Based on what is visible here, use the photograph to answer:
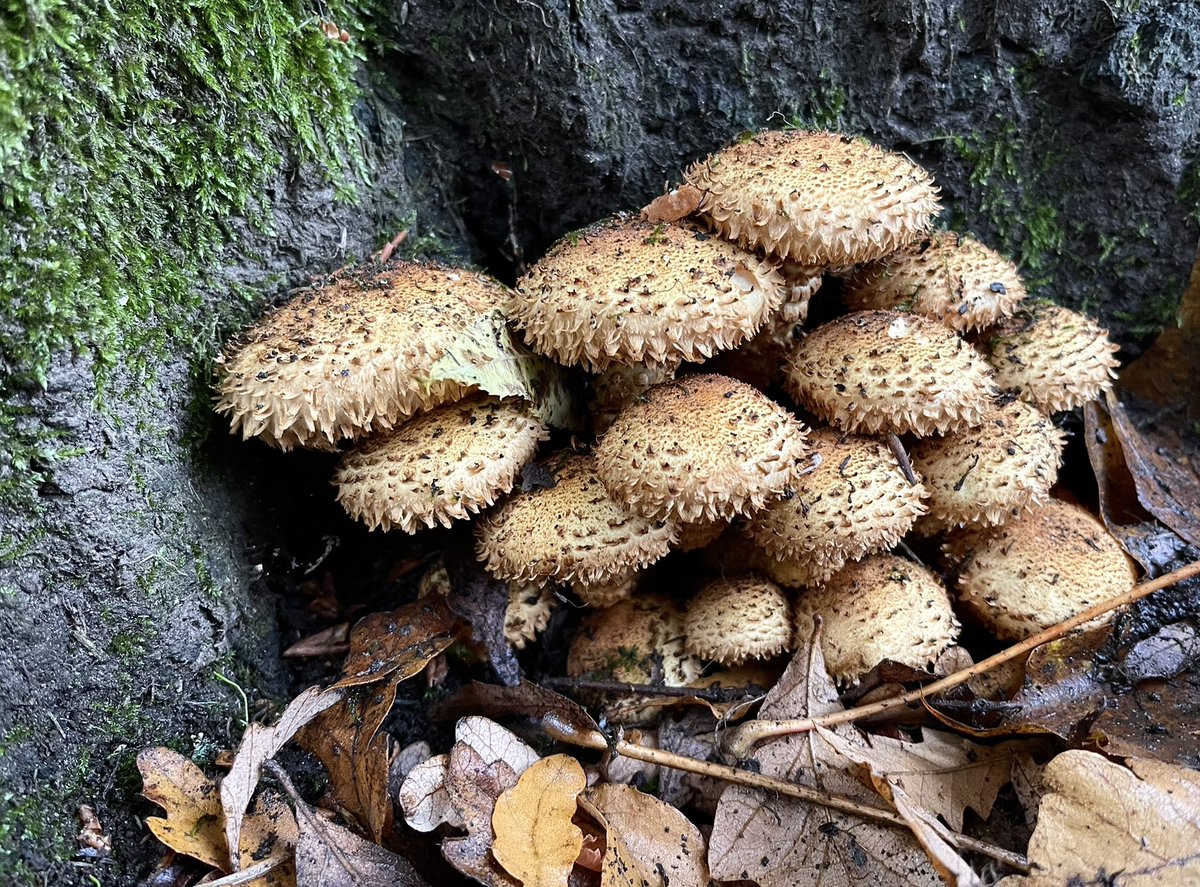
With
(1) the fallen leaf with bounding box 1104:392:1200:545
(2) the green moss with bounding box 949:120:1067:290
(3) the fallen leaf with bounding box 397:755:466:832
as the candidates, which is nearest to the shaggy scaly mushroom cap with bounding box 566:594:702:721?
(3) the fallen leaf with bounding box 397:755:466:832

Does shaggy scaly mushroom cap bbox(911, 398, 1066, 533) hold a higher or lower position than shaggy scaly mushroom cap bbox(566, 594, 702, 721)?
higher

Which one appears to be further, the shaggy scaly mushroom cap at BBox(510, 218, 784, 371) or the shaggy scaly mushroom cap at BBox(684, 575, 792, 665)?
the shaggy scaly mushroom cap at BBox(684, 575, 792, 665)

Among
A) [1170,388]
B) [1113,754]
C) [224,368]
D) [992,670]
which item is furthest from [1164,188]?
[224,368]

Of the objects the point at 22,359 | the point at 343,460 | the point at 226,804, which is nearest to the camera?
the point at 22,359

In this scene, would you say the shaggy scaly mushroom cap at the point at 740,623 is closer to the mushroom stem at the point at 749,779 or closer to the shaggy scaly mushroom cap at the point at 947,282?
the mushroom stem at the point at 749,779

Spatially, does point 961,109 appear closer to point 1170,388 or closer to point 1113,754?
point 1170,388

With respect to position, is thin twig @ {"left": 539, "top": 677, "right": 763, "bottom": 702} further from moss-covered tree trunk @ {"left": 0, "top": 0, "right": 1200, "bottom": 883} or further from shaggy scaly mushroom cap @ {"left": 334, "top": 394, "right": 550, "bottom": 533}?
moss-covered tree trunk @ {"left": 0, "top": 0, "right": 1200, "bottom": 883}
